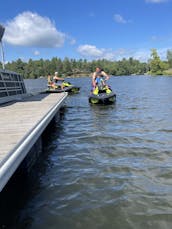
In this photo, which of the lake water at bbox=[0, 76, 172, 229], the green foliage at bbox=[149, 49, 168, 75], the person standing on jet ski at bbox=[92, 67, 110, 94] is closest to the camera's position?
the lake water at bbox=[0, 76, 172, 229]

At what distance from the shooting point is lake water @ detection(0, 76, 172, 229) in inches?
162

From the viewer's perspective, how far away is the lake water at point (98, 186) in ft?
13.5

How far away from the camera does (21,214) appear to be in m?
4.30

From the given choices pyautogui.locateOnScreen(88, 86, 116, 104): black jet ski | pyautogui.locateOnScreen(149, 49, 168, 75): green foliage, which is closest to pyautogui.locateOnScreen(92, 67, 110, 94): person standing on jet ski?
pyautogui.locateOnScreen(88, 86, 116, 104): black jet ski

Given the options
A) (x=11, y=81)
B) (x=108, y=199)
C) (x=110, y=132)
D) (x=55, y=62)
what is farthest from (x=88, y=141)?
(x=55, y=62)

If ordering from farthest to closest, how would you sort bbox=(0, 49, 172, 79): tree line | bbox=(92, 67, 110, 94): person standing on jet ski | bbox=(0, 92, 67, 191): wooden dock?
bbox=(0, 49, 172, 79): tree line < bbox=(92, 67, 110, 94): person standing on jet ski < bbox=(0, 92, 67, 191): wooden dock

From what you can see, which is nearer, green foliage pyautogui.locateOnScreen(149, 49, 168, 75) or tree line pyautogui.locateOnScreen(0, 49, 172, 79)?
green foliage pyautogui.locateOnScreen(149, 49, 168, 75)

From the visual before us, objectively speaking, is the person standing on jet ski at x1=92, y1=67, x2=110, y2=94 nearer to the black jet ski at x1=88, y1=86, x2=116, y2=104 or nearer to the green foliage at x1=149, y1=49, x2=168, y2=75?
the black jet ski at x1=88, y1=86, x2=116, y2=104

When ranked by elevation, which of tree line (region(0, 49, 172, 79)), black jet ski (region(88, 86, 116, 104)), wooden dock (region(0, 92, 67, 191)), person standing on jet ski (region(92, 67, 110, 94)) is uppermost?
wooden dock (region(0, 92, 67, 191))

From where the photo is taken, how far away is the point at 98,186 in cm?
516

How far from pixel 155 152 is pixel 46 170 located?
8.75ft

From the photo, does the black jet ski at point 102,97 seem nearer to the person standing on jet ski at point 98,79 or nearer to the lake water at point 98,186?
the person standing on jet ski at point 98,79

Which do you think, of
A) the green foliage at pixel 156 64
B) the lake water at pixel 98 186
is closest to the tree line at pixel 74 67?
the green foliage at pixel 156 64

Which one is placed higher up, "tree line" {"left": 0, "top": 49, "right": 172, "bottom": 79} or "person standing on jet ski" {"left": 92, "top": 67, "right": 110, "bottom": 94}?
"person standing on jet ski" {"left": 92, "top": 67, "right": 110, "bottom": 94}
